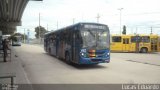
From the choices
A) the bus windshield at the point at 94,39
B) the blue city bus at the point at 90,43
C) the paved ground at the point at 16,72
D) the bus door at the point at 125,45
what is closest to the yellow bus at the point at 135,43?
the bus door at the point at 125,45

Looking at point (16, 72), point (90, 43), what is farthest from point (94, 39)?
point (16, 72)

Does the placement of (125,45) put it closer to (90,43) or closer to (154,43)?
(154,43)

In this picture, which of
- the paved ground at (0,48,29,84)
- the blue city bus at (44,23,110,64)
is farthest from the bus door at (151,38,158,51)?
the paved ground at (0,48,29,84)

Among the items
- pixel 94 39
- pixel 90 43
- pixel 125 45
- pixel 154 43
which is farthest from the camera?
pixel 125 45

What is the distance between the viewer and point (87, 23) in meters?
18.6

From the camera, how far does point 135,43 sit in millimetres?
41656

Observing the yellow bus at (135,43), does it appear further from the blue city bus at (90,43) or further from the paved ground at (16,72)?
the paved ground at (16,72)

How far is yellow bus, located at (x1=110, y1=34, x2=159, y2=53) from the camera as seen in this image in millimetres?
41400

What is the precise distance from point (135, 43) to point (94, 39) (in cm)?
2428

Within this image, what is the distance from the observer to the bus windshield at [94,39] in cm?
1814

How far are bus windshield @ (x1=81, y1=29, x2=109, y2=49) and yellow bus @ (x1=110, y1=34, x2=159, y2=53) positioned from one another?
23671 mm

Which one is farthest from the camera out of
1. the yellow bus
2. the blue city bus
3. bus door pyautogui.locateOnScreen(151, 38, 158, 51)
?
the yellow bus

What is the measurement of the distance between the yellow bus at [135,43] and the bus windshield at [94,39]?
23.7m

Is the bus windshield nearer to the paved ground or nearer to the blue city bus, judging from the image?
the blue city bus
